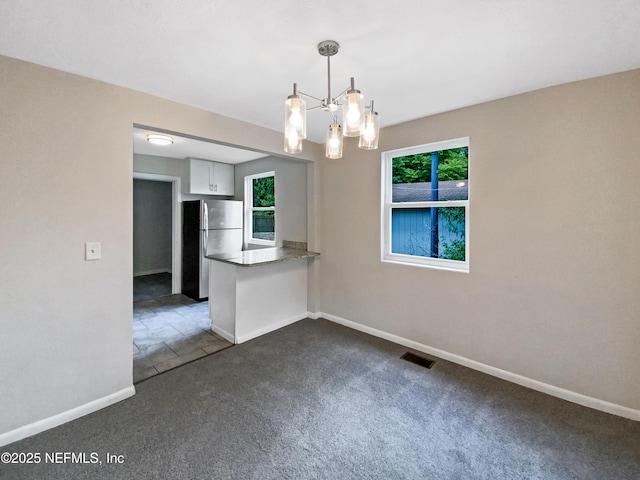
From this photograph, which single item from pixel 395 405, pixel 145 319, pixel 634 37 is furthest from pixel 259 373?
pixel 634 37

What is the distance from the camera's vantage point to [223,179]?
17.2ft

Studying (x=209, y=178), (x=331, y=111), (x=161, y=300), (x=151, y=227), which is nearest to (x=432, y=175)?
(x=331, y=111)

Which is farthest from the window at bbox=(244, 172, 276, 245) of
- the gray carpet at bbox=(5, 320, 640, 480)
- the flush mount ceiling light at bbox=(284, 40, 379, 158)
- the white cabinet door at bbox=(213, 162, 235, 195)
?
the flush mount ceiling light at bbox=(284, 40, 379, 158)

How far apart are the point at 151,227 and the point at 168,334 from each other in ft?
13.8

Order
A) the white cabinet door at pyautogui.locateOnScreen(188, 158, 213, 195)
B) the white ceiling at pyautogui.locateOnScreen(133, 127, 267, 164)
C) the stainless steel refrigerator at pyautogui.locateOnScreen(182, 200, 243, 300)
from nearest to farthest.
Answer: the white ceiling at pyautogui.locateOnScreen(133, 127, 267, 164) → the stainless steel refrigerator at pyautogui.locateOnScreen(182, 200, 243, 300) → the white cabinet door at pyautogui.locateOnScreen(188, 158, 213, 195)

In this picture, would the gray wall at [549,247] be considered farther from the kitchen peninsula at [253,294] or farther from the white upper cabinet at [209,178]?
the white upper cabinet at [209,178]

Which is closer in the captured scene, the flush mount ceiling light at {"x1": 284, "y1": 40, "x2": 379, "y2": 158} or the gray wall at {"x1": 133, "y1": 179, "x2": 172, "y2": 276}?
the flush mount ceiling light at {"x1": 284, "y1": 40, "x2": 379, "y2": 158}

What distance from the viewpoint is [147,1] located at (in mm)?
1275

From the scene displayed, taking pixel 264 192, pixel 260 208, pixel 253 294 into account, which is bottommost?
pixel 253 294

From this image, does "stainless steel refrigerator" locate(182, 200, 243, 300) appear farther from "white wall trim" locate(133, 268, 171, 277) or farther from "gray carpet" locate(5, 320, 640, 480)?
"gray carpet" locate(5, 320, 640, 480)

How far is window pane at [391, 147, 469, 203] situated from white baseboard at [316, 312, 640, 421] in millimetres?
1516

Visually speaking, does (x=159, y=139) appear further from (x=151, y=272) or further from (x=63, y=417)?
(x=151, y=272)

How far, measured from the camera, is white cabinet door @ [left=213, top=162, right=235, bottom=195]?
5.12 m

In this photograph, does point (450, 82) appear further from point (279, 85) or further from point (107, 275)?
point (107, 275)
